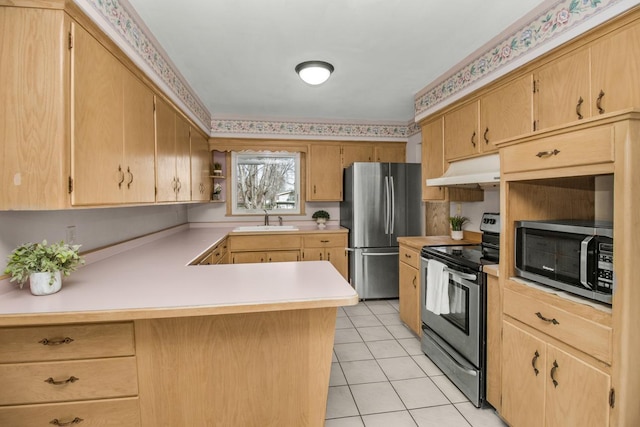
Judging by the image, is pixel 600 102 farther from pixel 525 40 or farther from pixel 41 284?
pixel 41 284

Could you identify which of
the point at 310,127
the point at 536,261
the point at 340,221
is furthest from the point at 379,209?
the point at 536,261

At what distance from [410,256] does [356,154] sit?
6.51 ft

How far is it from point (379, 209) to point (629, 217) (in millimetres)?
2840

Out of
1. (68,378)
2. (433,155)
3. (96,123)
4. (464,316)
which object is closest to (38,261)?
(68,378)

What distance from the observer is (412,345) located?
279 centimetres

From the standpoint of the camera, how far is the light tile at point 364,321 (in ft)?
10.7

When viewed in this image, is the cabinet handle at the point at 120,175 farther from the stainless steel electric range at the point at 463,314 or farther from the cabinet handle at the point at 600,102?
the cabinet handle at the point at 600,102

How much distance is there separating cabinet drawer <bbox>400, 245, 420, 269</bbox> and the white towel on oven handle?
0.35m

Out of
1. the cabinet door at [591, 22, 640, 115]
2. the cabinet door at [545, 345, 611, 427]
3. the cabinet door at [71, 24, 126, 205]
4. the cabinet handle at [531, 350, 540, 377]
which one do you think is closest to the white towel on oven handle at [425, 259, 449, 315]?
the cabinet handle at [531, 350, 540, 377]

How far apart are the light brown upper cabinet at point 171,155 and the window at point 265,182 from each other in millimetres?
1378

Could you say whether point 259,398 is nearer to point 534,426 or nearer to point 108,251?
point 534,426

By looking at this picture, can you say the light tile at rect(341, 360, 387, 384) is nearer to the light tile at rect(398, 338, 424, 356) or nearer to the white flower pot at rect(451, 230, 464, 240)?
the light tile at rect(398, 338, 424, 356)

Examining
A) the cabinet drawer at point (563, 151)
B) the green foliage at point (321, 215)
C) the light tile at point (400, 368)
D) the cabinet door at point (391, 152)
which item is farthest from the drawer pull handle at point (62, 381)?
the cabinet door at point (391, 152)

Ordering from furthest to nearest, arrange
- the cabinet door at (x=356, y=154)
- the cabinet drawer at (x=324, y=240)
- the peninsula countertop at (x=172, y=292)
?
the cabinet door at (x=356, y=154) < the cabinet drawer at (x=324, y=240) < the peninsula countertop at (x=172, y=292)
